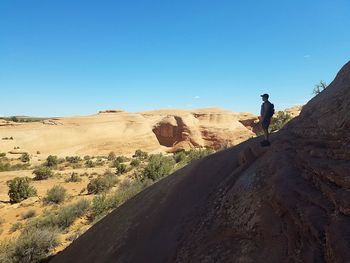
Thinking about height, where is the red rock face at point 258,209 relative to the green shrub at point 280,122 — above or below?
below

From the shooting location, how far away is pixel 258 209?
482cm

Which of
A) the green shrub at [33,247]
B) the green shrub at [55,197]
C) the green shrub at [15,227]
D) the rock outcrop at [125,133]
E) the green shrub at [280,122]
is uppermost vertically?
the green shrub at [280,122]

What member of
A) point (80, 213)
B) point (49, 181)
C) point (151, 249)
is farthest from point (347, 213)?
point (49, 181)

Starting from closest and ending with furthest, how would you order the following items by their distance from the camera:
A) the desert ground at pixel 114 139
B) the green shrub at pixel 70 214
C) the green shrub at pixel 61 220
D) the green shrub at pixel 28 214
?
the green shrub at pixel 61 220 < the green shrub at pixel 70 214 < the green shrub at pixel 28 214 < the desert ground at pixel 114 139

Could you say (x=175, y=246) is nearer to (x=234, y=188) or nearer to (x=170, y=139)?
(x=234, y=188)

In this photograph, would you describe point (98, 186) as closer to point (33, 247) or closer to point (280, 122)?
point (33, 247)

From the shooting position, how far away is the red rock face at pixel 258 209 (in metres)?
3.89

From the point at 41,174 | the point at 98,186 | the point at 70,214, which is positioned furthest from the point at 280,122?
the point at 41,174

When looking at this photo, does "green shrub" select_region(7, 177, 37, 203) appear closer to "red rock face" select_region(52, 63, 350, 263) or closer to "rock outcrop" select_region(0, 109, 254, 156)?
"red rock face" select_region(52, 63, 350, 263)

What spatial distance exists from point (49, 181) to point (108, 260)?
18691 millimetres

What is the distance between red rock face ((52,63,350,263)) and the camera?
3.89m

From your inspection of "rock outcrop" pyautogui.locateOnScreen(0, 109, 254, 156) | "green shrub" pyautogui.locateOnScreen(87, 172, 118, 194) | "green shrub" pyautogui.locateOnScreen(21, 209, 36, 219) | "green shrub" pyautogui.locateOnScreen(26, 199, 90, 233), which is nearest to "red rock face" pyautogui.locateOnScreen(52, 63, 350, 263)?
"green shrub" pyautogui.locateOnScreen(26, 199, 90, 233)

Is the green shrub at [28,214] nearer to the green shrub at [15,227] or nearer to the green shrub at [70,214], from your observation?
the green shrub at [15,227]

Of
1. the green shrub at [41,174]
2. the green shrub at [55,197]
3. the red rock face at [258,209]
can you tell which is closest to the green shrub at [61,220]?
the green shrub at [55,197]
